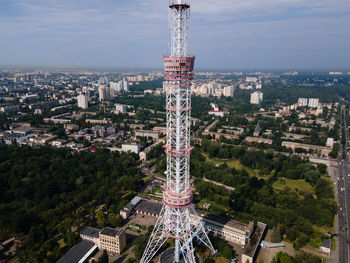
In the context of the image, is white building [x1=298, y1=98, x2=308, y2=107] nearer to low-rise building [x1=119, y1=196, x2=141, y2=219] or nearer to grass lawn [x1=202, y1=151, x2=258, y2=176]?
grass lawn [x1=202, y1=151, x2=258, y2=176]

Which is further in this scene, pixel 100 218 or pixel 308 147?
pixel 308 147

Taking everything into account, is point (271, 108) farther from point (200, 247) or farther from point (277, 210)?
point (200, 247)

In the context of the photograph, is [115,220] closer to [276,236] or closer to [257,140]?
[276,236]

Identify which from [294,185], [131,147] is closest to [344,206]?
[294,185]

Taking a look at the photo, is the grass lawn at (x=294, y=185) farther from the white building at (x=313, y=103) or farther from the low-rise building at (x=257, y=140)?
the white building at (x=313, y=103)

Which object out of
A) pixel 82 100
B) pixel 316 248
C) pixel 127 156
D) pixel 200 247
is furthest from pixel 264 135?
pixel 82 100

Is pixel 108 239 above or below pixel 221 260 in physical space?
above

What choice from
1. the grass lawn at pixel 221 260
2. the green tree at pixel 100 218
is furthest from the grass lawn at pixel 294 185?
the green tree at pixel 100 218

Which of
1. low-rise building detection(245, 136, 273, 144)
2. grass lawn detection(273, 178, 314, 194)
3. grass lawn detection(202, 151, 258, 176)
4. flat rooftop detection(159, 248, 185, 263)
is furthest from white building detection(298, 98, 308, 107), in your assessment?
flat rooftop detection(159, 248, 185, 263)
